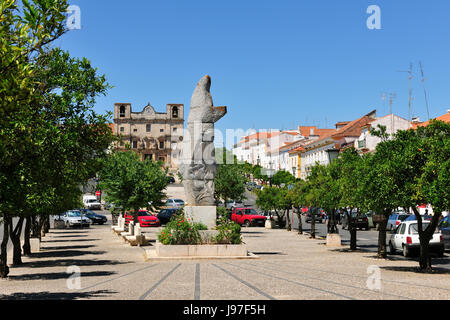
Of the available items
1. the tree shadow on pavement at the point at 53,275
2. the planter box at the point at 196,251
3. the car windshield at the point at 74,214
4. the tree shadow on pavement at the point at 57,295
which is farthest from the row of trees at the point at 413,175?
the car windshield at the point at 74,214

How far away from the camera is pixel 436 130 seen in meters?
15.1

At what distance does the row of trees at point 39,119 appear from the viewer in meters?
6.49

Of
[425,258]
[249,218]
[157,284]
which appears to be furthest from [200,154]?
[249,218]

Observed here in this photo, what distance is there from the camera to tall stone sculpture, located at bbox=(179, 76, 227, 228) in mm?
20172

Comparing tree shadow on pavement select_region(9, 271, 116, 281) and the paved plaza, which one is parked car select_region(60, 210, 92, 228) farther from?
tree shadow on pavement select_region(9, 271, 116, 281)

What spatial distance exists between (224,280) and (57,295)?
12.5 feet

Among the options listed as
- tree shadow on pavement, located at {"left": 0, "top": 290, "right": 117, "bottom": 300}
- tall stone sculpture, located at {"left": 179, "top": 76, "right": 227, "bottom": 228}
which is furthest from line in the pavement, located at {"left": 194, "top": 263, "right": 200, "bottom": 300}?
tall stone sculpture, located at {"left": 179, "top": 76, "right": 227, "bottom": 228}

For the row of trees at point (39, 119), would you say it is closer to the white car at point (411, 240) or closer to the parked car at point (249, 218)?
the white car at point (411, 240)

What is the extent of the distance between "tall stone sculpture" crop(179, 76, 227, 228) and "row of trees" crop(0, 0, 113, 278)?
312 cm

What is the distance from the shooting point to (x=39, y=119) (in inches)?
366

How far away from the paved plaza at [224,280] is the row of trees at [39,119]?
189cm

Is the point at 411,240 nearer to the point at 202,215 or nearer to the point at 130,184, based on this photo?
the point at 202,215

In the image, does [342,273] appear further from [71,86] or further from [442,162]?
[71,86]
